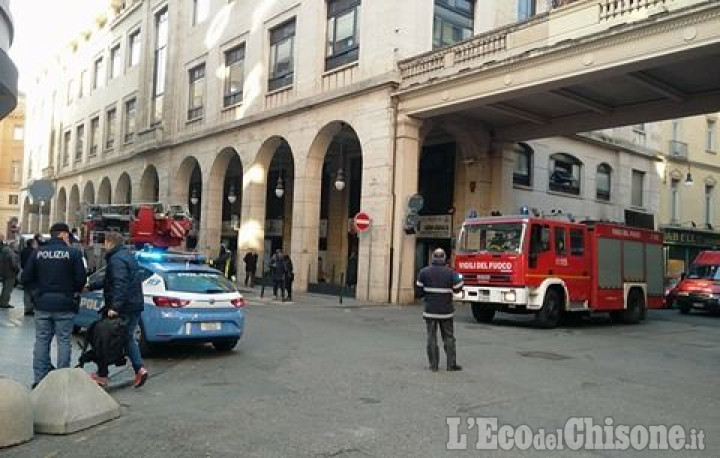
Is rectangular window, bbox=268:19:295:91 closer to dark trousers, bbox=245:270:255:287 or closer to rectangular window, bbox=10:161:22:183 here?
dark trousers, bbox=245:270:255:287

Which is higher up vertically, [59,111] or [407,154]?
[59,111]

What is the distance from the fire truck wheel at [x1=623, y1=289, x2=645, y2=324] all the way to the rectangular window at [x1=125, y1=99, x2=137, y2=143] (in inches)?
1339

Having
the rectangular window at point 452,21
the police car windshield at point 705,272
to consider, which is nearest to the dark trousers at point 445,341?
the rectangular window at point 452,21

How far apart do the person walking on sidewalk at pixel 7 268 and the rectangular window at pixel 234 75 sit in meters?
17.7

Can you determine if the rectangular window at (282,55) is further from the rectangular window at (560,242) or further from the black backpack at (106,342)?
the black backpack at (106,342)

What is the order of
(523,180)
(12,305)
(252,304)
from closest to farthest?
(12,305) → (252,304) → (523,180)

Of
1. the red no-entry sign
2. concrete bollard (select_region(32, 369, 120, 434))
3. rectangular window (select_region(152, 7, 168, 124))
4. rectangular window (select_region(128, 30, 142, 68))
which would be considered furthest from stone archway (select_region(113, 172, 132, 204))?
concrete bollard (select_region(32, 369, 120, 434))

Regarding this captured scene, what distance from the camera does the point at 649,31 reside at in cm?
1659

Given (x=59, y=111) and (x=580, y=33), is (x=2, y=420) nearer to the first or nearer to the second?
(x=580, y=33)

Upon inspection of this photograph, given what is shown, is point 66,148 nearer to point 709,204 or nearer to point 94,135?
point 94,135

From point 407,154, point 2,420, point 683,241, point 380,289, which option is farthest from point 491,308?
point 683,241

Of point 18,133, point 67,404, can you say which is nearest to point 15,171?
point 18,133

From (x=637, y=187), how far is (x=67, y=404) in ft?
113

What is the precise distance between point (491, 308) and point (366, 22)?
39.6ft
